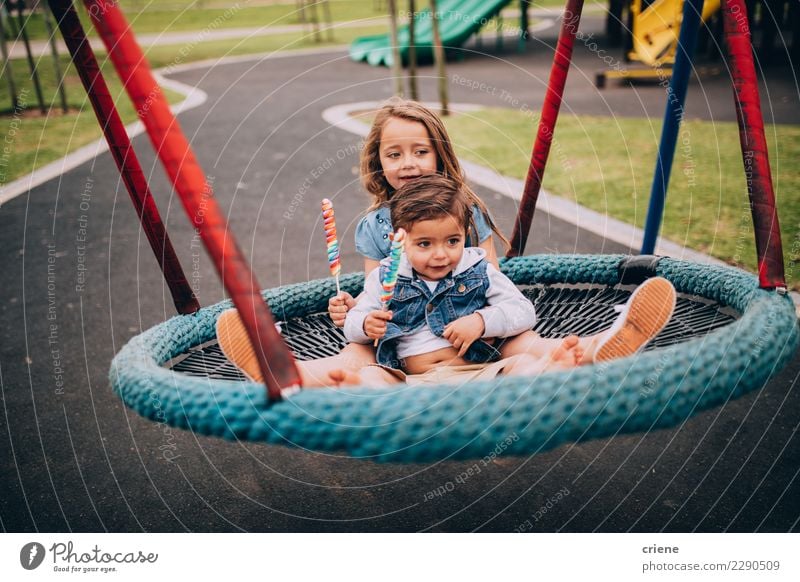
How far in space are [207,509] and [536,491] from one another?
84cm

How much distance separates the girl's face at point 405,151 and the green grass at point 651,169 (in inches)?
65.9

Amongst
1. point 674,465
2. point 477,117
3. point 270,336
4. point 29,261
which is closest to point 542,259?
point 674,465

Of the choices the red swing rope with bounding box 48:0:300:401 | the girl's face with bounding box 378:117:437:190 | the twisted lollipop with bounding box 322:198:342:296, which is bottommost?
the twisted lollipop with bounding box 322:198:342:296

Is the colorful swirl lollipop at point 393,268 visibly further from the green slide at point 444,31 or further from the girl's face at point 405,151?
the green slide at point 444,31

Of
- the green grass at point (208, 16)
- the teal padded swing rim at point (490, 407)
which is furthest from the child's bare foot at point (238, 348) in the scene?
the green grass at point (208, 16)

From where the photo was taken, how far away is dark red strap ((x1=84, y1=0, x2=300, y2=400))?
892mm

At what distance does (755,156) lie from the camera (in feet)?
4.59

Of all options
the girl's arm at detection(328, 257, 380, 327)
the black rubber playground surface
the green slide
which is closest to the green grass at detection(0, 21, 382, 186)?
the black rubber playground surface

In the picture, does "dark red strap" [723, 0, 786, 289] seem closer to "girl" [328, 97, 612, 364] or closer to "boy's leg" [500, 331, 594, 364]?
"boy's leg" [500, 331, 594, 364]

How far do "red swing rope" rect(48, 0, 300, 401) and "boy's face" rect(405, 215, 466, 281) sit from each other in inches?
24.8

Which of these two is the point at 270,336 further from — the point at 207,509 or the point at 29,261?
the point at 29,261

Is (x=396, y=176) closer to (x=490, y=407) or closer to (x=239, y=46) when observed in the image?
(x=490, y=407)

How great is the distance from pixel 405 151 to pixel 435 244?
0.38 meters
